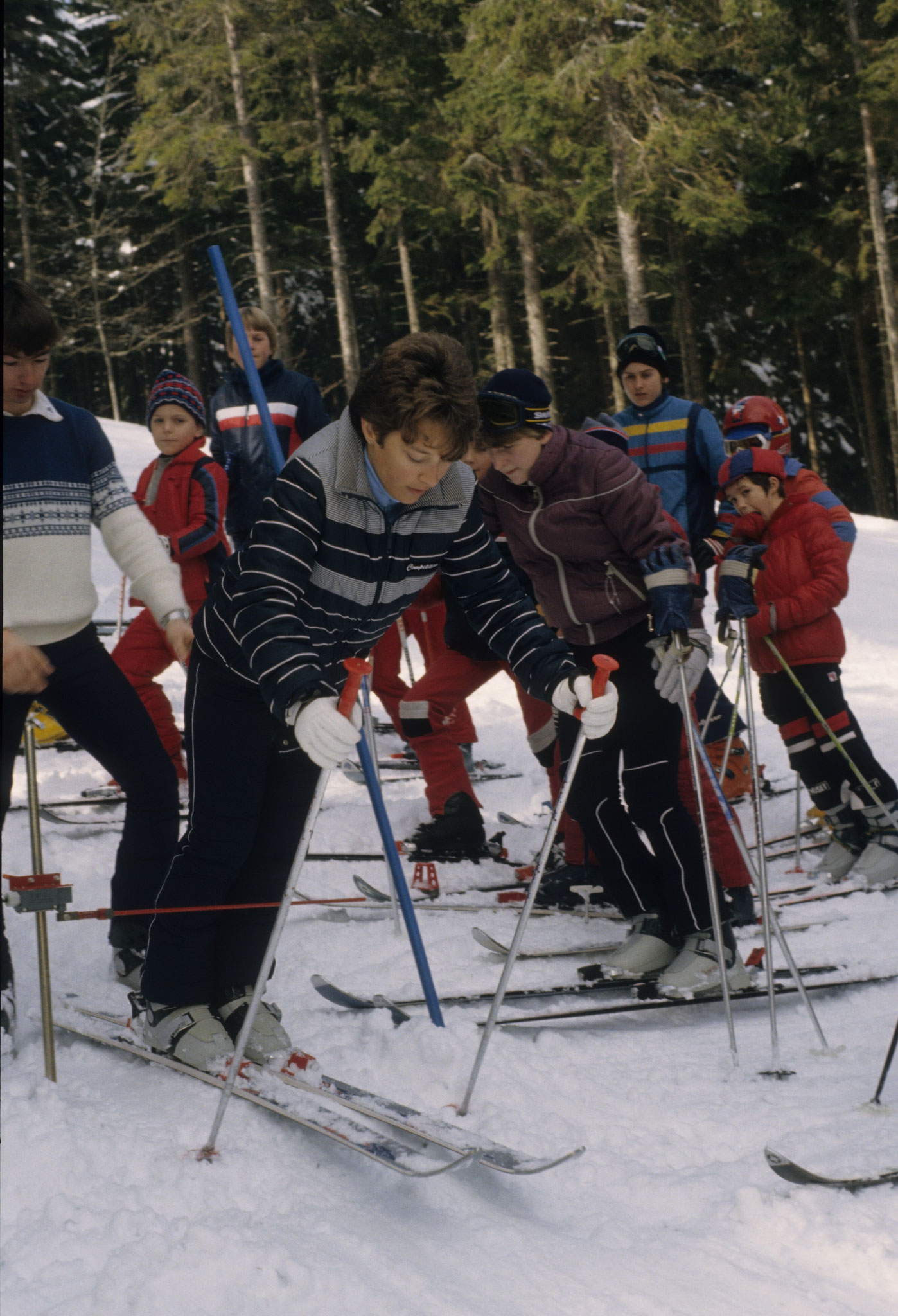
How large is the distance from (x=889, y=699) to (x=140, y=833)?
5576mm

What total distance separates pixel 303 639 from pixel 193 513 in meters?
2.73

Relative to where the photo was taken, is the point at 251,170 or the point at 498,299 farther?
the point at 498,299

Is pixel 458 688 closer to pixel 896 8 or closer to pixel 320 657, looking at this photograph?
pixel 320 657

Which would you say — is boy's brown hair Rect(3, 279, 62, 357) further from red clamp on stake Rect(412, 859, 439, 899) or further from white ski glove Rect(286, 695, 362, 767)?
red clamp on stake Rect(412, 859, 439, 899)

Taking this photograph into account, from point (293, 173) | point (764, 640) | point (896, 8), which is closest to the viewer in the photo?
point (764, 640)

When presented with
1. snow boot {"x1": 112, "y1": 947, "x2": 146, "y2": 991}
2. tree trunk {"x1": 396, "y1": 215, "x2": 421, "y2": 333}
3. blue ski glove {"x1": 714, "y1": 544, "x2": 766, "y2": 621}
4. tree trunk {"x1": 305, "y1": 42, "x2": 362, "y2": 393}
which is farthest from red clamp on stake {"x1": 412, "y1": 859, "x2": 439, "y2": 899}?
tree trunk {"x1": 396, "y1": 215, "x2": 421, "y2": 333}

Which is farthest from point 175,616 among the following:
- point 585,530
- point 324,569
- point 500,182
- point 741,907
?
point 500,182

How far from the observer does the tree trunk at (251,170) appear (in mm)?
17203

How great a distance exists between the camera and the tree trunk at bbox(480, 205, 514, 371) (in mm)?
18969

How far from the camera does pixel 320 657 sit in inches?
103

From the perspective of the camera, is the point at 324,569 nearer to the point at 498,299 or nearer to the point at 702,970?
the point at 702,970

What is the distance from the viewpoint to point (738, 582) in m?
3.99

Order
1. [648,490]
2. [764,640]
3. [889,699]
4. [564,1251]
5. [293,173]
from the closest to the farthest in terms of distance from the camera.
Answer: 1. [564,1251]
2. [648,490]
3. [764,640]
4. [889,699]
5. [293,173]

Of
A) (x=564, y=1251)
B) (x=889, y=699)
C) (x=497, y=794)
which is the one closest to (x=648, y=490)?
(x=564, y=1251)
